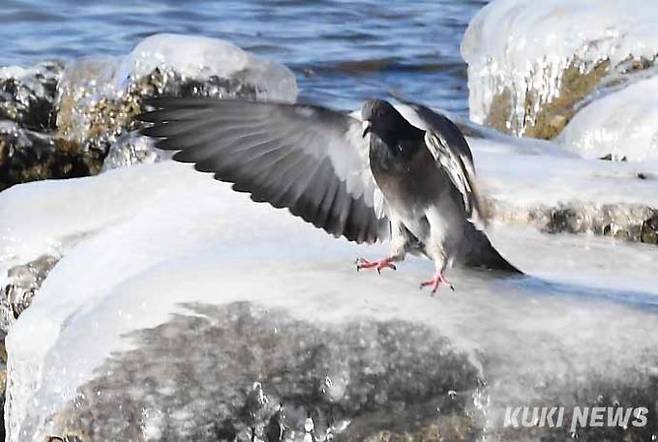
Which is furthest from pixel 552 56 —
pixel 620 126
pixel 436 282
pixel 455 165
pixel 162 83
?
pixel 455 165

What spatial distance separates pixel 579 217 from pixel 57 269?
5.25 ft

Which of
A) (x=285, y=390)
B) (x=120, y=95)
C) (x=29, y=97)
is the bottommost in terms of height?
(x=29, y=97)

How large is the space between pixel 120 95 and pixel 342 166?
3.79m

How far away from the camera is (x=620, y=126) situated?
6957 millimetres

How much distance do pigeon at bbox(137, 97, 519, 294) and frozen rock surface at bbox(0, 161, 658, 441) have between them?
0.36 feet

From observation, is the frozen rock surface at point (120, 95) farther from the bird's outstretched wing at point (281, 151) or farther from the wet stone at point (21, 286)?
the bird's outstretched wing at point (281, 151)

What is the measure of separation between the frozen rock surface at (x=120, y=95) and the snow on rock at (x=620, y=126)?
1.50m

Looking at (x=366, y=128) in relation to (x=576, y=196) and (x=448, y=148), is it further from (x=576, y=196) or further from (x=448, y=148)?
(x=576, y=196)

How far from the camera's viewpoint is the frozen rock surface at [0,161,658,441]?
3.57 m

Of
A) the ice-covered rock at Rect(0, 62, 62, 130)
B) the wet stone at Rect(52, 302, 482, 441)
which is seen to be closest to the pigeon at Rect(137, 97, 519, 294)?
the wet stone at Rect(52, 302, 482, 441)

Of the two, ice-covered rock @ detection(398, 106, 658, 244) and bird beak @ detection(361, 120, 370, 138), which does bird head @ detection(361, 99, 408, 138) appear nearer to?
bird beak @ detection(361, 120, 370, 138)

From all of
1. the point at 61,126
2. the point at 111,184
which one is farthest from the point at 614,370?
the point at 61,126

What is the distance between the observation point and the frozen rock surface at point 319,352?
3.57 metres

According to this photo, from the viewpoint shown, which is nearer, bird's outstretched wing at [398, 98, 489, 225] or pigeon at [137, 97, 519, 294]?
bird's outstretched wing at [398, 98, 489, 225]
